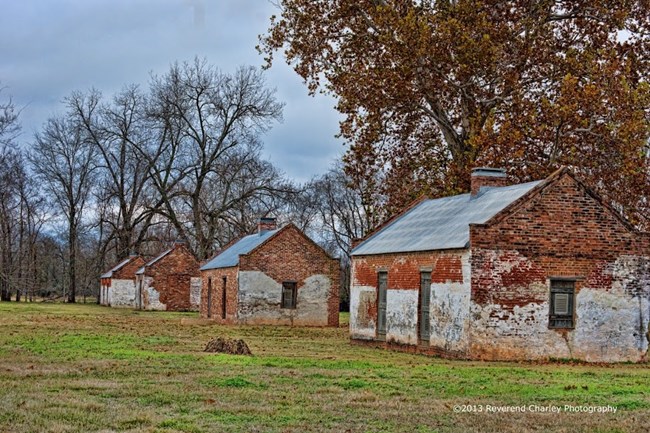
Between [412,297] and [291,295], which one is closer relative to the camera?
[412,297]

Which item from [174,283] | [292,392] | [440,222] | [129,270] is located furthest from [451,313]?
[129,270]

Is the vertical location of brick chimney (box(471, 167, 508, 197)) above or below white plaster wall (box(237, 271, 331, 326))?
above

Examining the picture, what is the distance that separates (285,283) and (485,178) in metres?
17.1

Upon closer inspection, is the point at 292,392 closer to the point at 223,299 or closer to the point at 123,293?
the point at 223,299

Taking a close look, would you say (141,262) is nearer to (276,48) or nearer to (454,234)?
(276,48)

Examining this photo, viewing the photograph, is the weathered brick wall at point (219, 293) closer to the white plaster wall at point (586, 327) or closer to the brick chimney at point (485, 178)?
the brick chimney at point (485, 178)

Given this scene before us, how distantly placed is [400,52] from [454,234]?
32.4ft

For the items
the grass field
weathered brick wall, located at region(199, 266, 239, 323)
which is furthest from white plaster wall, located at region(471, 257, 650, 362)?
weathered brick wall, located at region(199, 266, 239, 323)

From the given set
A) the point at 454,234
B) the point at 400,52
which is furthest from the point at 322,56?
the point at 454,234

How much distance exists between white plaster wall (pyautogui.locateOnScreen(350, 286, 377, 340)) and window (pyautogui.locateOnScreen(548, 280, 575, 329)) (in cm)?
703

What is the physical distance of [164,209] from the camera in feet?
224

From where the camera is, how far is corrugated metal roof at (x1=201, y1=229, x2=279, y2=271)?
44.9m

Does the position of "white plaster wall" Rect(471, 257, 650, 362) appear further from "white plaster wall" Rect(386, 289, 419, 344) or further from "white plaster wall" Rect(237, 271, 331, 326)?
"white plaster wall" Rect(237, 271, 331, 326)

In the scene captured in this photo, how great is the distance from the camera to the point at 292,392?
14.9 meters
